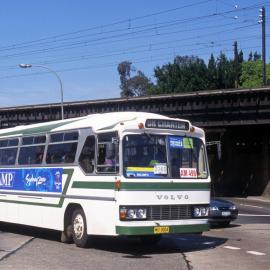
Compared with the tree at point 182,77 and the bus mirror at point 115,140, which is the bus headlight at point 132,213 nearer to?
the bus mirror at point 115,140

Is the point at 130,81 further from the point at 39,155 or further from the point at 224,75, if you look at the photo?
the point at 39,155

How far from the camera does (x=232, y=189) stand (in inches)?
2112

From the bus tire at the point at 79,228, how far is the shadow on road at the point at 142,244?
172mm

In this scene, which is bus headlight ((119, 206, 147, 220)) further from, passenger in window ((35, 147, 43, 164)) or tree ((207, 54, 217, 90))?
tree ((207, 54, 217, 90))

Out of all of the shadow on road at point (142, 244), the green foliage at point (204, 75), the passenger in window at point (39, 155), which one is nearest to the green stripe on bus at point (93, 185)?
the shadow on road at point (142, 244)

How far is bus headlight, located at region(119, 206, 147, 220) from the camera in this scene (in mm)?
12727

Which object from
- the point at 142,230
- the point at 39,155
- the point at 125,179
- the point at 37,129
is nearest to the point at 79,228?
the point at 142,230

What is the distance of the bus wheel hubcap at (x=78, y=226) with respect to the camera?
45.8ft

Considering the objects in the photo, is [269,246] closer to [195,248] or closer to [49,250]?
[195,248]

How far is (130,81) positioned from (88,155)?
104223 mm

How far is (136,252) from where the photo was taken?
13602 millimetres

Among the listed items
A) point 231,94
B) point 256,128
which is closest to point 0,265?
point 231,94

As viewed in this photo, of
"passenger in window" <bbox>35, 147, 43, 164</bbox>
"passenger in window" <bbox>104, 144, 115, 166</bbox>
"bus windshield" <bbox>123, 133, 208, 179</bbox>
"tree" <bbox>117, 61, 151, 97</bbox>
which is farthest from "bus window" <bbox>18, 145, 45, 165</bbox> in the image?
"tree" <bbox>117, 61, 151, 97</bbox>

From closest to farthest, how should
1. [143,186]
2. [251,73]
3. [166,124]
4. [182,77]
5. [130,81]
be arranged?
1. [143,186]
2. [166,124]
3. [182,77]
4. [251,73]
5. [130,81]
